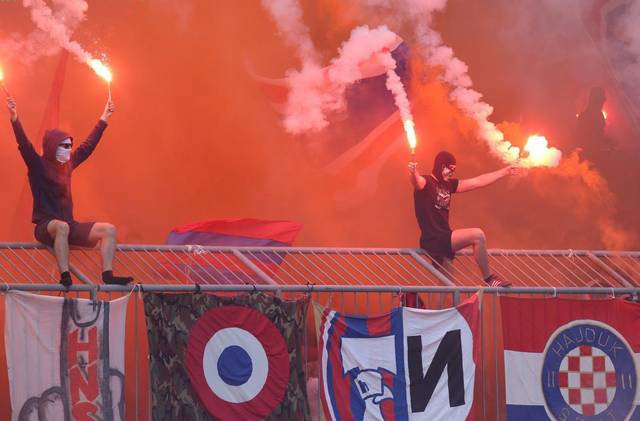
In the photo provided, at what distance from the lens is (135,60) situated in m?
12.9

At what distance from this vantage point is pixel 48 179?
10.0 m

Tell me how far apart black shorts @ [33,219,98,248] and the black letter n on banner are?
298 centimetres

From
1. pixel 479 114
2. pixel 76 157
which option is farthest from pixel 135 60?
pixel 479 114

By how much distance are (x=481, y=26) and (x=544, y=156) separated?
258cm

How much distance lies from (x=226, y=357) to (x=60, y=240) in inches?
67.9

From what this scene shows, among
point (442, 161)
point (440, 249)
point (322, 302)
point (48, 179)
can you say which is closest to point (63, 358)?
point (48, 179)

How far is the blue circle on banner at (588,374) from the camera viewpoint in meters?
10.5

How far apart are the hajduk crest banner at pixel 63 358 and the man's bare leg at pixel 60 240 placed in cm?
34

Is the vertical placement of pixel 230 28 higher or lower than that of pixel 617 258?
higher

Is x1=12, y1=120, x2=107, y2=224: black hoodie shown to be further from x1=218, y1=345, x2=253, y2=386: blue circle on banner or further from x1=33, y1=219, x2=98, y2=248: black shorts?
x1=218, y1=345, x2=253, y2=386: blue circle on banner

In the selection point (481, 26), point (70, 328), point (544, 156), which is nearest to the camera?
point (70, 328)

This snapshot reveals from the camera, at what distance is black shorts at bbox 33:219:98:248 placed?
32.1 feet

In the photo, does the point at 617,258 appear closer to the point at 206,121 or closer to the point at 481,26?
the point at 481,26

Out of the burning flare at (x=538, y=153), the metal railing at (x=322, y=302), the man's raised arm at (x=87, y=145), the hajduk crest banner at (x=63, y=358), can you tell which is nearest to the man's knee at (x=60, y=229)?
the metal railing at (x=322, y=302)
